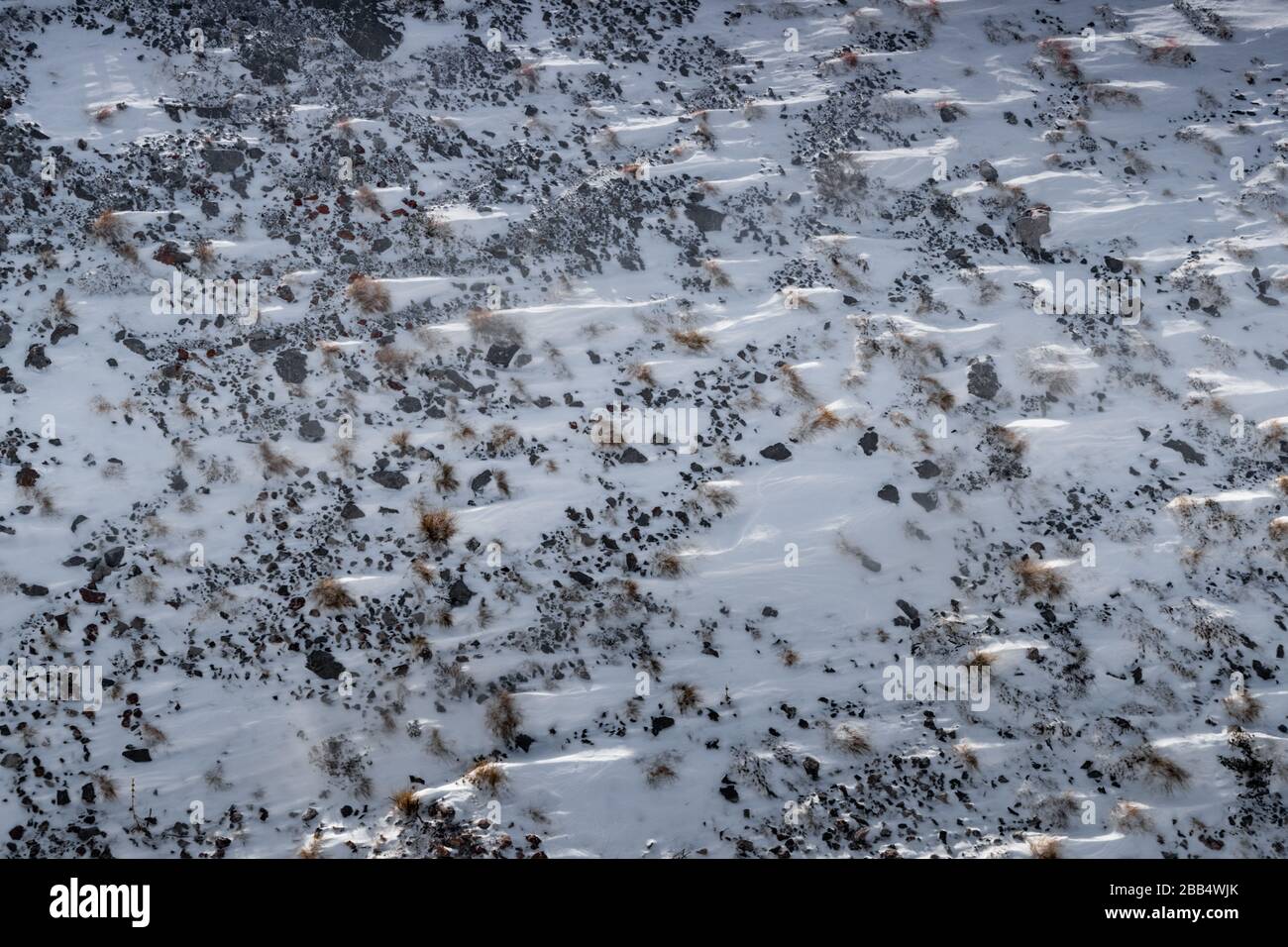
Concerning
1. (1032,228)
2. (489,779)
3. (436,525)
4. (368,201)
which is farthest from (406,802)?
(1032,228)

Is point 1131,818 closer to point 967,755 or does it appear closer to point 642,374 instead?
point 967,755

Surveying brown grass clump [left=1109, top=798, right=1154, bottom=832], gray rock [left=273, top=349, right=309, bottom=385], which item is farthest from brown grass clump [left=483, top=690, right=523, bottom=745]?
brown grass clump [left=1109, top=798, right=1154, bottom=832]

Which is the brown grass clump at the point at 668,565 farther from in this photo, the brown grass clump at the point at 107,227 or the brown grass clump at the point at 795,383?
the brown grass clump at the point at 107,227

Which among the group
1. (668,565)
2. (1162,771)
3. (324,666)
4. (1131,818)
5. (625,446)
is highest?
(625,446)

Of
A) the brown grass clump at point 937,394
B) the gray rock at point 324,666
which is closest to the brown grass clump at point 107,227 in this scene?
the gray rock at point 324,666
